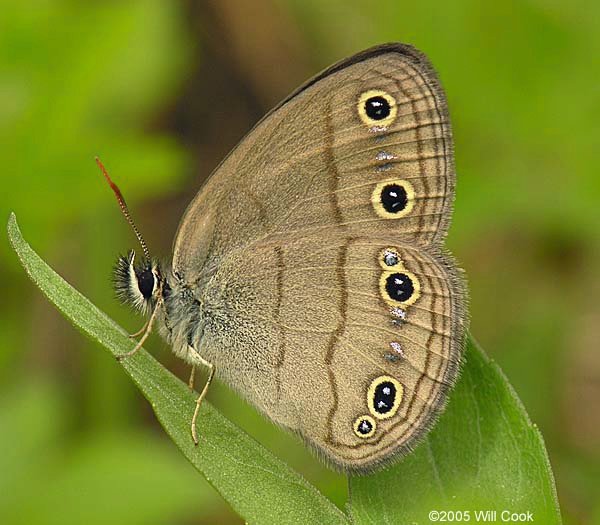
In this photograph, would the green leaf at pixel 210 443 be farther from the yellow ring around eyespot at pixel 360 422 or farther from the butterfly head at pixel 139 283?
the butterfly head at pixel 139 283

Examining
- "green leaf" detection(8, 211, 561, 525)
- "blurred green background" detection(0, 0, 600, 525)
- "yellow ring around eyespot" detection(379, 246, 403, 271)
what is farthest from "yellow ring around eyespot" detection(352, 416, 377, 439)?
"blurred green background" detection(0, 0, 600, 525)

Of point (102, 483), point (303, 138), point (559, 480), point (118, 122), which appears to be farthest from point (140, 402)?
point (303, 138)

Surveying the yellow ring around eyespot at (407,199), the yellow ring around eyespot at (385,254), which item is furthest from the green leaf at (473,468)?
the yellow ring around eyespot at (407,199)

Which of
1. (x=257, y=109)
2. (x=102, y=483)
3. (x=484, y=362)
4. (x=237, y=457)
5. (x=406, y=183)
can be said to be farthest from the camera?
(x=257, y=109)

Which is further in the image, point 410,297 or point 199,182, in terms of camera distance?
point 199,182

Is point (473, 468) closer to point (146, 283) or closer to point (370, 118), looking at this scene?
point (370, 118)

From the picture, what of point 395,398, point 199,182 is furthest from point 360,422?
point 199,182

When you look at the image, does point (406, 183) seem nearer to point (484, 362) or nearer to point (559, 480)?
point (484, 362)
